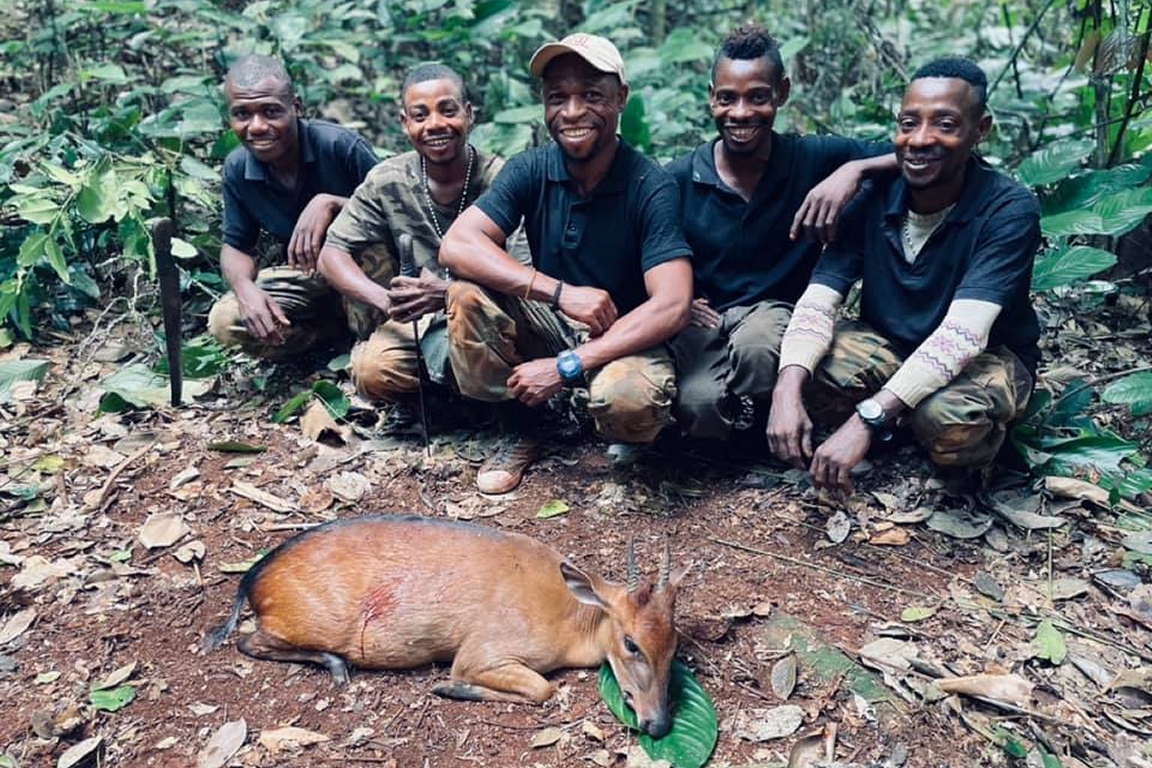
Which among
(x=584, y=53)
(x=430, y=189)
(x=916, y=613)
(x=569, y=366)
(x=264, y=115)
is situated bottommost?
(x=916, y=613)

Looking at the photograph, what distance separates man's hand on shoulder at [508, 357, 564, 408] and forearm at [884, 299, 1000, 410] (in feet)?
4.92

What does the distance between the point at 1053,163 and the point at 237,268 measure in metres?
4.82

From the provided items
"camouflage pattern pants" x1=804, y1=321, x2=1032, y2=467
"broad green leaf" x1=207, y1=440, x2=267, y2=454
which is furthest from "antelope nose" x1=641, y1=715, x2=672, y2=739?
"broad green leaf" x1=207, y1=440, x2=267, y2=454

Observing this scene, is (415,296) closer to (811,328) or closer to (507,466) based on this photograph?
(507,466)

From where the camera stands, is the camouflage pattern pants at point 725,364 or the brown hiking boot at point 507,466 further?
the brown hiking boot at point 507,466

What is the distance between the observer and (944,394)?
4258 mm

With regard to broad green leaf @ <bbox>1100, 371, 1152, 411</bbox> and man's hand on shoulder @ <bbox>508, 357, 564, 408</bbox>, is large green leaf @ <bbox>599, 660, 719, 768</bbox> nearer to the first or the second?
man's hand on shoulder @ <bbox>508, 357, 564, 408</bbox>

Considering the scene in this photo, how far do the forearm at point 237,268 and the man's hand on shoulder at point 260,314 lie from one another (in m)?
0.05

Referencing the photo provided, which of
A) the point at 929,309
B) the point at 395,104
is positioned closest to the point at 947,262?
the point at 929,309

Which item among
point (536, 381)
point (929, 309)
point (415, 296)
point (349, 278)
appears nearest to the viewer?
point (929, 309)

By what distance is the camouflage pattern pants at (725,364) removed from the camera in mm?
4684

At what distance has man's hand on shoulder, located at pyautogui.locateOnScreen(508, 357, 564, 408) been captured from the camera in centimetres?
459

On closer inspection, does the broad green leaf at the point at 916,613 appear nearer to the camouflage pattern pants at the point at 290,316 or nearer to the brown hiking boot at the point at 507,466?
the brown hiking boot at the point at 507,466

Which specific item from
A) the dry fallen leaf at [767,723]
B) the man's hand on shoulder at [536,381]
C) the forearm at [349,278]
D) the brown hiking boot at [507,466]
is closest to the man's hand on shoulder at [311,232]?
the forearm at [349,278]
